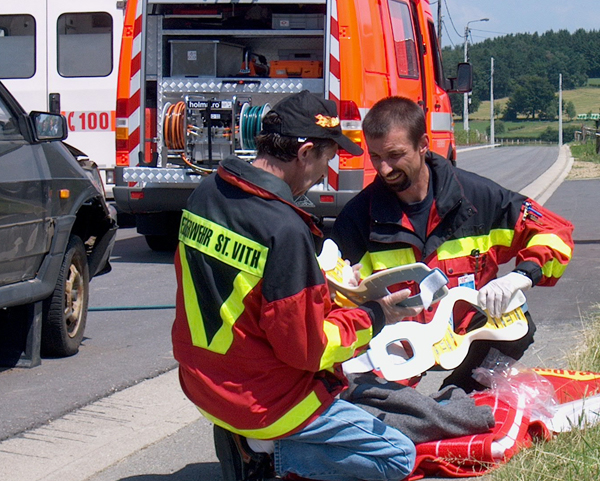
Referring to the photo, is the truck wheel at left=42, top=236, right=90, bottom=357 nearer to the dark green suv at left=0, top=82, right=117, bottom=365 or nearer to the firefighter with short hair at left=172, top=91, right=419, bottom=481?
the dark green suv at left=0, top=82, right=117, bottom=365

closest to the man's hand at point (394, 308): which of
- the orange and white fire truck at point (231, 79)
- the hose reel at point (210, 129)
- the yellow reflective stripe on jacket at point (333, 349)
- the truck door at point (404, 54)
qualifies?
the yellow reflective stripe on jacket at point (333, 349)

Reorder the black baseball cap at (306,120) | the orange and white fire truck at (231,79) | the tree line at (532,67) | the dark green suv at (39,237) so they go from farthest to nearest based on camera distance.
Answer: the tree line at (532,67) → the orange and white fire truck at (231,79) → the dark green suv at (39,237) → the black baseball cap at (306,120)

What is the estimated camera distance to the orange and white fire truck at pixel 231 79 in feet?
28.7

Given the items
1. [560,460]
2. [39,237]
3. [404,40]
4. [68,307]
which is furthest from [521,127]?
[560,460]

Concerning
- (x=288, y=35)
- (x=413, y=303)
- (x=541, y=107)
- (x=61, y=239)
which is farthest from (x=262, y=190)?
(x=541, y=107)

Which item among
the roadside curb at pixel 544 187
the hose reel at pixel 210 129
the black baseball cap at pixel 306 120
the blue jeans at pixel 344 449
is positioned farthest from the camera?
the roadside curb at pixel 544 187

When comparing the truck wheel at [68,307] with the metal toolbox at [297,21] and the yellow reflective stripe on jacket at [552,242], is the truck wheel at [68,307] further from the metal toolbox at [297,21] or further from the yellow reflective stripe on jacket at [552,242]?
the metal toolbox at [297,21]

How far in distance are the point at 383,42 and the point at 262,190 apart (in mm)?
6538

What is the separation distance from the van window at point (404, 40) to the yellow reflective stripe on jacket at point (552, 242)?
5902 millimetres

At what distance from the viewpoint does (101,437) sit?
170 inches

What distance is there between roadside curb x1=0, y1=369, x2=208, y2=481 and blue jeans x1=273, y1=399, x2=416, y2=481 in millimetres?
1070

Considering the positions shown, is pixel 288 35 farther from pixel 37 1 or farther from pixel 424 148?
pixel 424 148

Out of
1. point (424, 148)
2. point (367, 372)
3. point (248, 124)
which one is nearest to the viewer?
point (367, 372)

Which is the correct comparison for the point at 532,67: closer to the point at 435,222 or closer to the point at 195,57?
the point at 195,57
